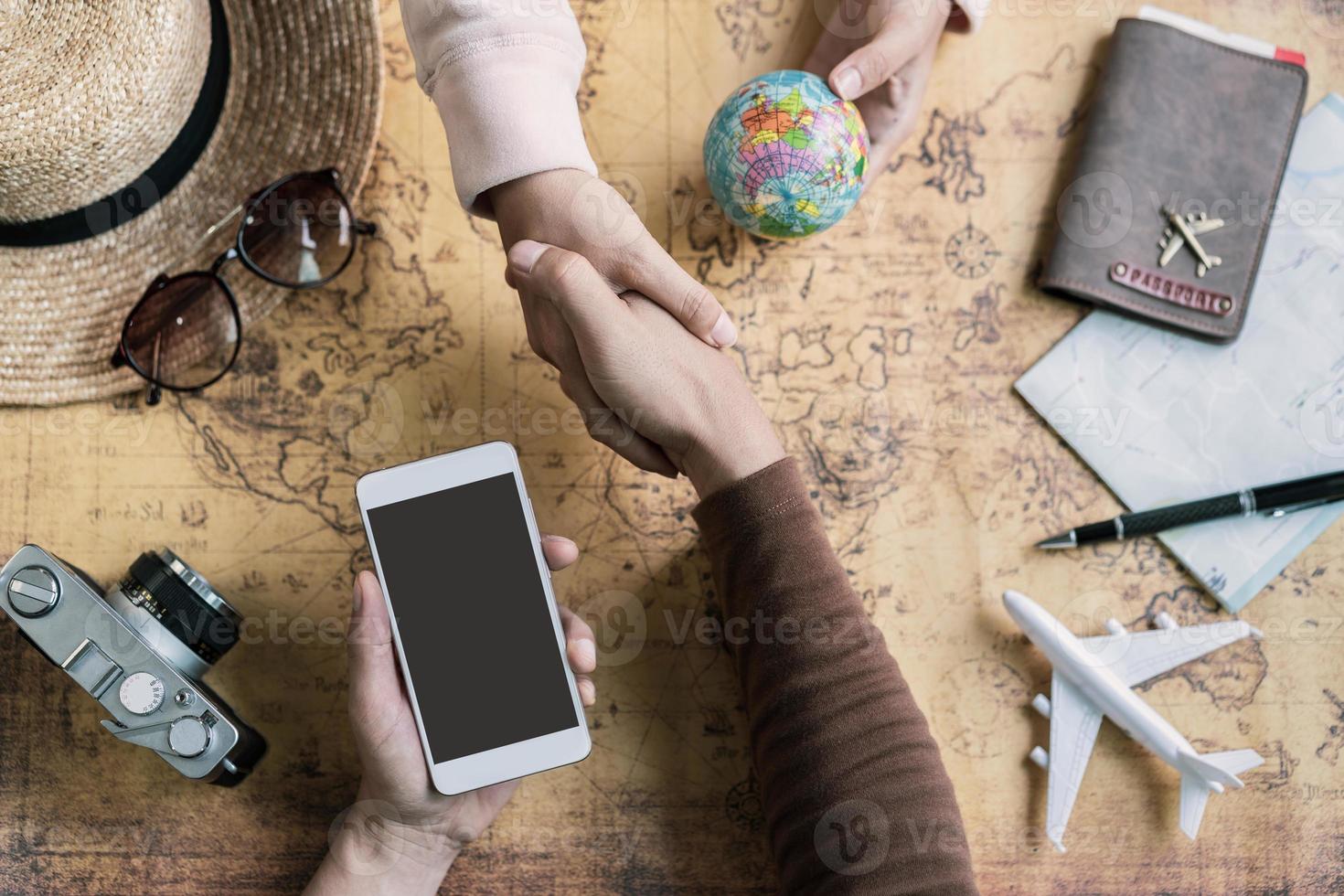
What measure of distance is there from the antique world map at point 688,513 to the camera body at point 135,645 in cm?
9

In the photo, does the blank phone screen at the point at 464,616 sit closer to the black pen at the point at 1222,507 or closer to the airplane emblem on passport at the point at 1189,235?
the black pen at the point at 1222,507

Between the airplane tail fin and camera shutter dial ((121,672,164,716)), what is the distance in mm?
964

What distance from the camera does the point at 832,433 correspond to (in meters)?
0.93

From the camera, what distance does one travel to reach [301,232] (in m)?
0.88

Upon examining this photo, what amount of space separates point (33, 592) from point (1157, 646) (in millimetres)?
1068

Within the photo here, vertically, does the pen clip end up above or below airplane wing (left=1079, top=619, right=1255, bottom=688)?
above

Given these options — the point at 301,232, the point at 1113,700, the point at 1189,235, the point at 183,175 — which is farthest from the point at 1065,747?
the point at 183,175

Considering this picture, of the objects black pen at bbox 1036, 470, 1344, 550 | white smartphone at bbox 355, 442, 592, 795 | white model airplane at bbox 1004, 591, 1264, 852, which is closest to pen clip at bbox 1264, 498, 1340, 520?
black pen at bbox 1036, 470, 1344, 550

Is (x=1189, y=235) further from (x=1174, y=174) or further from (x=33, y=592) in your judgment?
(x=33, y=592)

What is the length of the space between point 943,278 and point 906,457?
207mm

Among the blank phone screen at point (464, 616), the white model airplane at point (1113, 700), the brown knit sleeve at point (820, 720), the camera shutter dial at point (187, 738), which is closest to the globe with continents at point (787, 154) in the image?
the brown knit sleeve at point (820, 720)

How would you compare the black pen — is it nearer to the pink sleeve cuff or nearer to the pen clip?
the pen clip

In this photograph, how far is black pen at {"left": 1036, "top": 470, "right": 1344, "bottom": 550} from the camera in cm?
89

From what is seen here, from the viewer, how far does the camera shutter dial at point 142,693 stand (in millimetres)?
755
